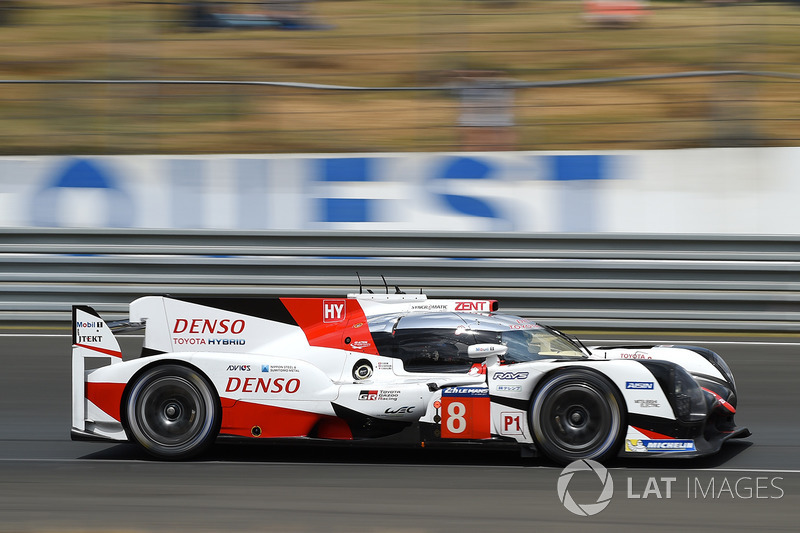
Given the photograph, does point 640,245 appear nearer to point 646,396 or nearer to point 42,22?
point 646,396

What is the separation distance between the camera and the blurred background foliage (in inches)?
440

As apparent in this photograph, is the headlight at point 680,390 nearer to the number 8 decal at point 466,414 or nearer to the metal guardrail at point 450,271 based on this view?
the number 8 decal at point 466,414

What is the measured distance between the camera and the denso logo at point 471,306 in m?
6.95

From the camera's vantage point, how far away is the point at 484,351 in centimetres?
633

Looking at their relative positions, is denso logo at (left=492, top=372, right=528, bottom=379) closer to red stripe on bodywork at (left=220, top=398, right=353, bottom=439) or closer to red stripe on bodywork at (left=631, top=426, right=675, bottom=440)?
red stripe on bodywork at (left=631, top=426, right=675, bottom=440)

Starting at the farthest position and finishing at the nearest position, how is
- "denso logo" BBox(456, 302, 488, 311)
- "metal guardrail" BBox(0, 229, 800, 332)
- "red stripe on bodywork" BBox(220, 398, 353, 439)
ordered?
1. "metal guardrail" BBox(0, 229, 800, 332)
2. "denso logo" BBox(456, 302, 488, 311)
3. "red stripe on bodywork" BBox(220, 398, 353, 439)

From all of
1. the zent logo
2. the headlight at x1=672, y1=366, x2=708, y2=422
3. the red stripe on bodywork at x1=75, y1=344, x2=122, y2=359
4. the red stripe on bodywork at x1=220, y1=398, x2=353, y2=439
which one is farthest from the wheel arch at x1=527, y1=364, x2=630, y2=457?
the red stripe on bodywork at x1=75, y1=344, x2=122, y2=359

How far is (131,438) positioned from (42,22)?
9419 millimetres

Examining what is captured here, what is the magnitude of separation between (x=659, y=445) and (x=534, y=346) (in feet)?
3.39

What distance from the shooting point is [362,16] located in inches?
501

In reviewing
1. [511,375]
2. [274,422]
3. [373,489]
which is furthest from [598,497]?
[274,422]

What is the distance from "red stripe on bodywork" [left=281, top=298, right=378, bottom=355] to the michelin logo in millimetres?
1779

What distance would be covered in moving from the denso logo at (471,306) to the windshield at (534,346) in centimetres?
44

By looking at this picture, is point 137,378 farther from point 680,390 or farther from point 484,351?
point 680,390
